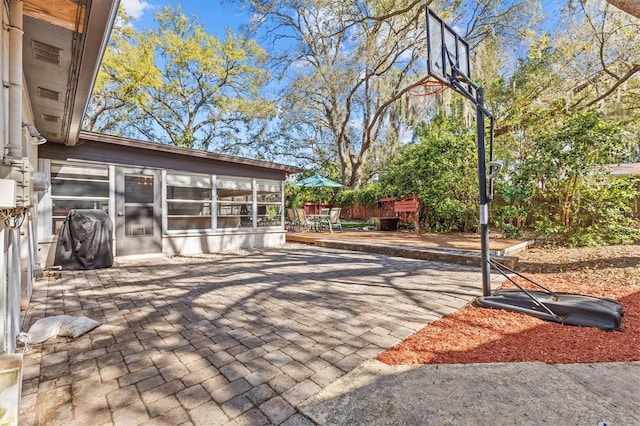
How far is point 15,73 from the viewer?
1.94 m

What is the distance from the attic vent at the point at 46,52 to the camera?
96.9 inches

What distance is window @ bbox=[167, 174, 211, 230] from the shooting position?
675 centimetres

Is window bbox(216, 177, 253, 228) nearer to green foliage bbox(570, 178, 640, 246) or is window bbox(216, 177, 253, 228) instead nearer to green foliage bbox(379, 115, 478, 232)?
green foliage bbox(379, 115, 478, 232)

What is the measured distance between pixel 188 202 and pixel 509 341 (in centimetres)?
665

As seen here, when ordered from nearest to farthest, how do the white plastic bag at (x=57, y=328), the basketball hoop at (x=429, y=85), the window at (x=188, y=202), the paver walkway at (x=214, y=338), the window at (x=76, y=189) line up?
the paver walkway at (x=214, y=338) → the white plastic bag at (x=57, y=328) → the window at (x=76, y=189) → the basketball hoop at (x=429, y=85) → the window at (x=188, y=202)

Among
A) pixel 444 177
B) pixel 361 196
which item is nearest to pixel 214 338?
pixel 444 177

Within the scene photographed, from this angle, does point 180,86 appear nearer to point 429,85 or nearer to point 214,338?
point 429,85

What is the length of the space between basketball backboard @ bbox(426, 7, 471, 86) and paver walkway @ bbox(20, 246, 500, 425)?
254 centimetres

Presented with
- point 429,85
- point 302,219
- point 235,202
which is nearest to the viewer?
point 429,85

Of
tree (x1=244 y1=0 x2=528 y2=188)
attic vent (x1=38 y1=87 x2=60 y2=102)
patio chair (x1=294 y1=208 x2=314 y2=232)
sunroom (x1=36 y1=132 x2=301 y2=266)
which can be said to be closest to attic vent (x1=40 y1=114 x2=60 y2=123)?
attic vent (x1=38 y1=87 x2=60 y2=102)

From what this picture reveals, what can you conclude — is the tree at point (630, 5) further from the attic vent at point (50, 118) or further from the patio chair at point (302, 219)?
the patio chair at point (302, 219)

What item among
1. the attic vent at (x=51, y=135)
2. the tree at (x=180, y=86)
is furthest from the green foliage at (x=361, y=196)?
the attic vent at (x=51, y=135)

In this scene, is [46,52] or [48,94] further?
[48,94]

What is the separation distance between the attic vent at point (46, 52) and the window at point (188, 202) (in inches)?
163
